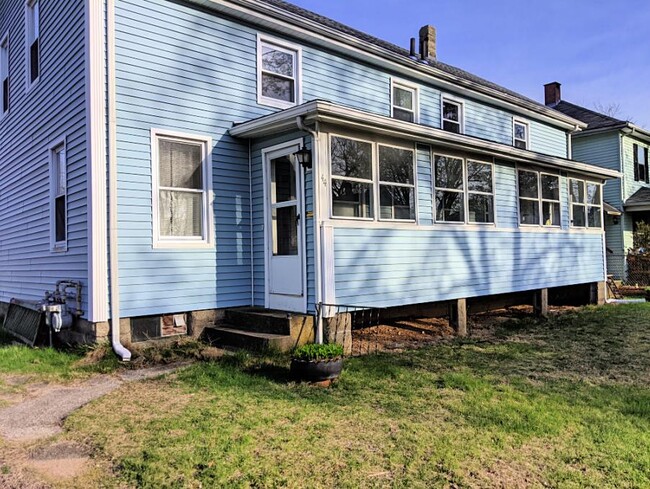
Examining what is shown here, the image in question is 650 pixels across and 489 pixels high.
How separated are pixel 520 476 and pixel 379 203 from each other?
4894 millimetres

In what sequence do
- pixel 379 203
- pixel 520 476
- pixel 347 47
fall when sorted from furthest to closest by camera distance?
pixel 347 47, pixel 379 203, pixel 520 476

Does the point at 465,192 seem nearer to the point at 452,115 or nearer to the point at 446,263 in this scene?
the point at 446,263

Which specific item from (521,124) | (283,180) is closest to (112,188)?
(283,180)

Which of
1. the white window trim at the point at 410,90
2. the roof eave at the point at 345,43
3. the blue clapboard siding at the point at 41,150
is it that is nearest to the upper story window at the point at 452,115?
the roof eave at the point at 345,43

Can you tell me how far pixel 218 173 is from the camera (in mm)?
7715

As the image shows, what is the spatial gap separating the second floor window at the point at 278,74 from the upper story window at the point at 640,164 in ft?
56.2

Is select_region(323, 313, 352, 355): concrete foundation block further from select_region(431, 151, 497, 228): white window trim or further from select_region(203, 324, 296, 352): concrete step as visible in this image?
select_region(431, 151, 497, 228): white window trim

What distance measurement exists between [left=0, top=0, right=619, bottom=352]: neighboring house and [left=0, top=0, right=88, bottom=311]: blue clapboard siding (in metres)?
0.05

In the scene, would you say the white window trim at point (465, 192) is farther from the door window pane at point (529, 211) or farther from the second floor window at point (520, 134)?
the second floor window at point (520, 134)

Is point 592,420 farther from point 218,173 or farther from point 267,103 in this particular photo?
point 267,103

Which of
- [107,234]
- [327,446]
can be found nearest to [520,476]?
[327,446]

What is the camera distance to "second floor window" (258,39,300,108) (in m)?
8.53

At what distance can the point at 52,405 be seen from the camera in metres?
4.72

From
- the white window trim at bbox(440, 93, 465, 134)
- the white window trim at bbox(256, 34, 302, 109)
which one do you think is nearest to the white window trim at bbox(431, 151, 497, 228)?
the white window trim at bbox(256, 34, 302, 109)
